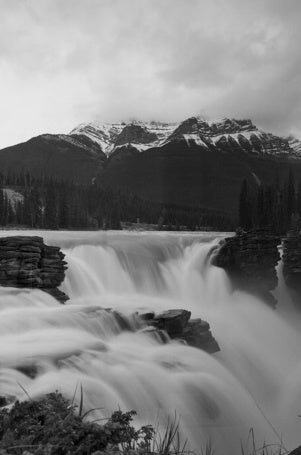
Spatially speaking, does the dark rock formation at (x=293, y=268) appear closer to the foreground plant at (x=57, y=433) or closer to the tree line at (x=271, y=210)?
the foreground plant at (x=57, y=433)

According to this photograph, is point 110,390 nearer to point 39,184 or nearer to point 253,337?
point 253,337

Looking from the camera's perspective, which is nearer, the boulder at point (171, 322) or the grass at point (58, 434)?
the grass at point (58, 434)

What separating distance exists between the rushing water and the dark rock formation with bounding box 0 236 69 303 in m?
1.20

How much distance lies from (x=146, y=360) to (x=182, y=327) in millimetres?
4002

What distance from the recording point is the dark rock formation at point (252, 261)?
35438 millimetres

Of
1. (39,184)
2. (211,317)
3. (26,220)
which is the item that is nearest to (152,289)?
(211,317)

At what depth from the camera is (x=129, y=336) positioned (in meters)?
15.9

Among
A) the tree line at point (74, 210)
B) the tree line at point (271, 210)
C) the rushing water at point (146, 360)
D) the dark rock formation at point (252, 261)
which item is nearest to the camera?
the rushing water at point (146, 360)

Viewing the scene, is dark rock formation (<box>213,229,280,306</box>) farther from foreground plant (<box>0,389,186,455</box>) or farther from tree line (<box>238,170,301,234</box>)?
tree line (<box>238,170,301,234</box>)

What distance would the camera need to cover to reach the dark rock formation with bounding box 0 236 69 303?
20.7 meters

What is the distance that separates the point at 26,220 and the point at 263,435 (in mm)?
124664

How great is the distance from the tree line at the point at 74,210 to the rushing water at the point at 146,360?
102298 mm

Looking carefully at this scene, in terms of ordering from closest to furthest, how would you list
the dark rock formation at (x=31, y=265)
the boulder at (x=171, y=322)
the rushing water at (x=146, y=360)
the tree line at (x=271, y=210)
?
1. the rushing water at (x=146, y=360)
2. the boulder at (x=171, y=322)
3. the dark rock formation at (x=31, y=265)
4. the tree line at (x=271, y=210)

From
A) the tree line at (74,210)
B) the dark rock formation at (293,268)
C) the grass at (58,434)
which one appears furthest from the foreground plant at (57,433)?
the tree line at (74,210)
